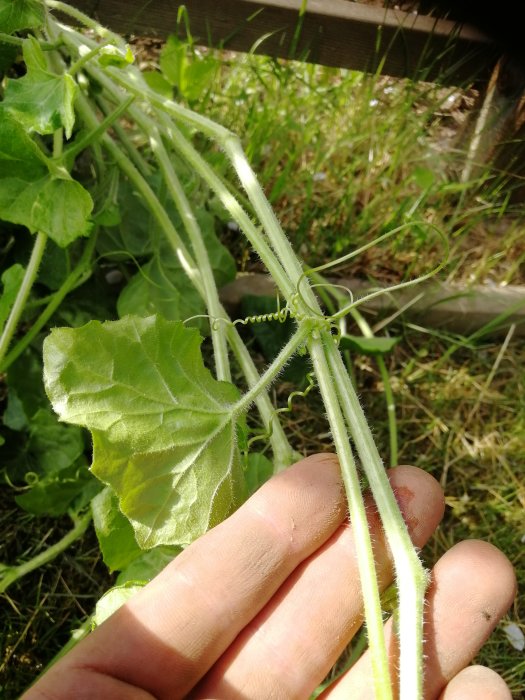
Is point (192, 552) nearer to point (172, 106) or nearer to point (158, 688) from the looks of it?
point (158, 688)

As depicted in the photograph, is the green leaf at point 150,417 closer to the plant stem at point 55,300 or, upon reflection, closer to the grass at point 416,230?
the plant stem at point 55,300

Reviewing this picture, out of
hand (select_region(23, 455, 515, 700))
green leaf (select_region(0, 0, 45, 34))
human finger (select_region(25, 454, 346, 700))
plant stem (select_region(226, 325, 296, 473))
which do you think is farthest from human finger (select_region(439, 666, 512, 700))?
green leaf (select_region(0, 0, 45, 34))

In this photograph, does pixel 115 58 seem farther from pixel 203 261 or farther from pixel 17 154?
pixel 203 261

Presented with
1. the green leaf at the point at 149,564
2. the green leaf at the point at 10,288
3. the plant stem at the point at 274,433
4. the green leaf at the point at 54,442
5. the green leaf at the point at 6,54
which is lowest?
the green leaf at the point at 54,442

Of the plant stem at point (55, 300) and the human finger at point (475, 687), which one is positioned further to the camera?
the plant stem at point (55, 300)

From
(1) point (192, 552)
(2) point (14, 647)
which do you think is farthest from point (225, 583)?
(2) point (14, 647)

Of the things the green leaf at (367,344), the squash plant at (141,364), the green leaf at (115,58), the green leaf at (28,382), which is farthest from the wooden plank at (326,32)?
the green leaf at (28,382)
